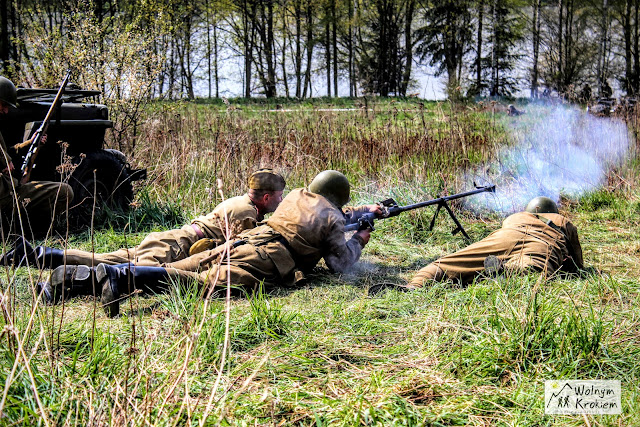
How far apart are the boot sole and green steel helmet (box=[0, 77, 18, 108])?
2800 millimetres

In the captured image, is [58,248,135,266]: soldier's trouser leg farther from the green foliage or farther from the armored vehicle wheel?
the armored vehicle wheel

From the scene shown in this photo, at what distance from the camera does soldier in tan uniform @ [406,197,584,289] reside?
4645 millimetres

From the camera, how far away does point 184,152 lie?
8.55m

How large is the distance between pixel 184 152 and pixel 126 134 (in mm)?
1141

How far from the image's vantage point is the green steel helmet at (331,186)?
511 cm

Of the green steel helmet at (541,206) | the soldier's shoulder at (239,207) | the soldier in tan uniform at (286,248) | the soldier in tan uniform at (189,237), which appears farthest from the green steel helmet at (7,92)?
the green steel helmet at (541,206)

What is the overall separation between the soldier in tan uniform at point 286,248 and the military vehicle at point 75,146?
2.10 metres

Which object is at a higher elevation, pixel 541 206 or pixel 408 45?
pixel 408 45

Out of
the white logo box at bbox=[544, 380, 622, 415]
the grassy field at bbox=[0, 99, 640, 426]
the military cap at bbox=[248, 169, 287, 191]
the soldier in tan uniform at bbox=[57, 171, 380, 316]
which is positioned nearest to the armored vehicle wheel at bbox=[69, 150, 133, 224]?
the grassy field at bbox=[0, 99, 640, 426]

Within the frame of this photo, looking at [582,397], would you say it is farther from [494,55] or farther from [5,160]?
[494,55]

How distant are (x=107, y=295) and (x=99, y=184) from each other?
323 centimetres

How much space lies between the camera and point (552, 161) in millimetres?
8789

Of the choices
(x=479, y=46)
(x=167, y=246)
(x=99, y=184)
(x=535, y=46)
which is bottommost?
(x=167, y=246)

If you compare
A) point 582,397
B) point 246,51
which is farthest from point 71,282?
point 246,51
